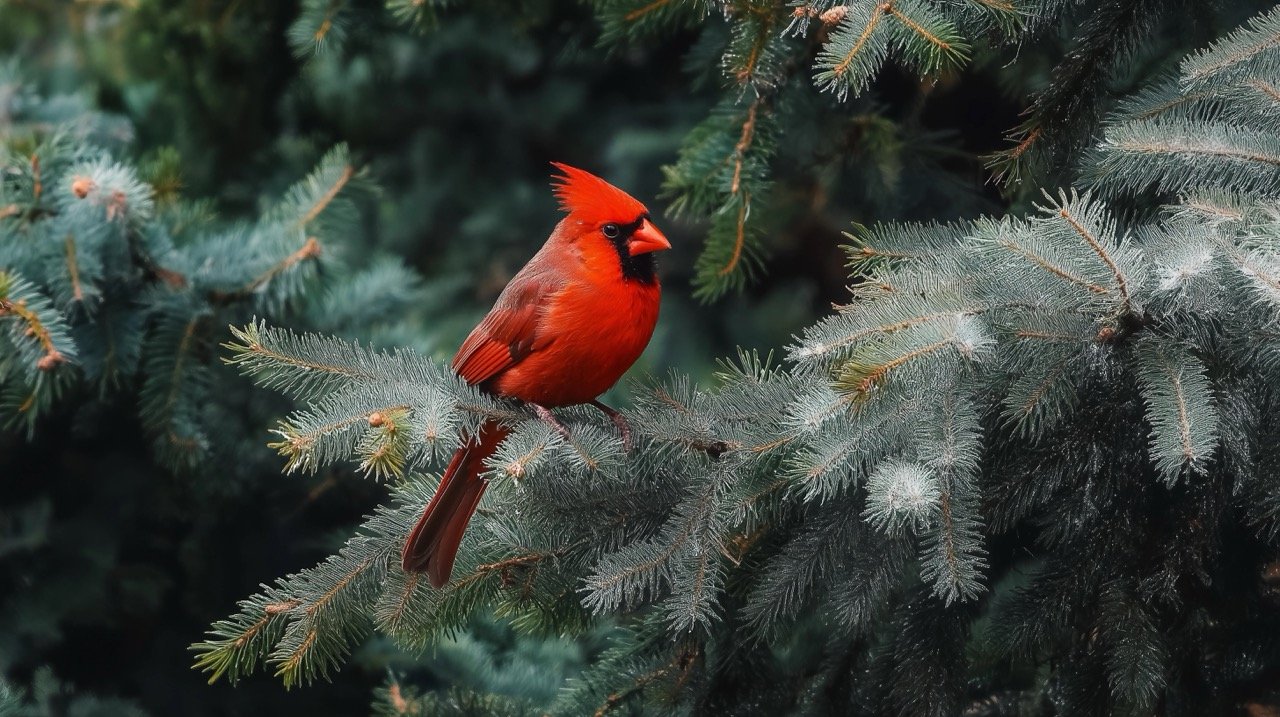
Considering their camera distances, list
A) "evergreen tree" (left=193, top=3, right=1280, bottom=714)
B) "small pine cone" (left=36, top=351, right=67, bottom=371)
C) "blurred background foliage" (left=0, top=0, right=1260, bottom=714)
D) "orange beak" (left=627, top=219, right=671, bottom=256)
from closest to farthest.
→ "evergreen tree" (left=193, top=3, right=1280, bottom=714) < "small pine cone" (left=36, top=351, right=67, bottom=371) < "orange beak" (left=627, top=219, right=671, bottom=256) < "blurred background foliage" (left=0, top=0, right=1260, bottom=714)

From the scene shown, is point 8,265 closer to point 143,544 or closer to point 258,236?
point 258,236

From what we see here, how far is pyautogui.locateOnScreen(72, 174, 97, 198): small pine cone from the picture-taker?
3.18m

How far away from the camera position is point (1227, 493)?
1.98 metres

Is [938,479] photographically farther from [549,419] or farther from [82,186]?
[82,186]

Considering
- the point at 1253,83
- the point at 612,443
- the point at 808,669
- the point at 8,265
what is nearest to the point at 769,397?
the point at 612,443

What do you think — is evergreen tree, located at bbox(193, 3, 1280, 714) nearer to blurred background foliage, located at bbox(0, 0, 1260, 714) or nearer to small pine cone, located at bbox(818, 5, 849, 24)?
small pine cone, located at bbox(818, 5, 849, 24)

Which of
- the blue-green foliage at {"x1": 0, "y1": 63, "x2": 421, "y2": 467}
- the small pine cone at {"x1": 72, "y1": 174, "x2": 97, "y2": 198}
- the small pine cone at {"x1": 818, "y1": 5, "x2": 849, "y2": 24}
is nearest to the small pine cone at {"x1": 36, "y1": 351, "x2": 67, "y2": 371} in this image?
the blue-green foliage at {"x1": 0, "y1": 63, "x2": 421, "y2": 467}

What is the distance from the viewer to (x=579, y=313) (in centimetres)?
286

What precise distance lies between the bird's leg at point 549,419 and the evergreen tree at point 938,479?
0.10 feet

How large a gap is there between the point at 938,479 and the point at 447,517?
1024 mm

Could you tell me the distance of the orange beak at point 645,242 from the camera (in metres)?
2.99

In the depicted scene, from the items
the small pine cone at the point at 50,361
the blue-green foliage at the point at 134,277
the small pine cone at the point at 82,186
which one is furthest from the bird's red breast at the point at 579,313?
the small pine cone at the point at 82,186

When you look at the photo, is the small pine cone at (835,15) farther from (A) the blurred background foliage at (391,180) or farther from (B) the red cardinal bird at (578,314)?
(B) the red cardinal bird at (578,314)

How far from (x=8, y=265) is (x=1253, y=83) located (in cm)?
310
